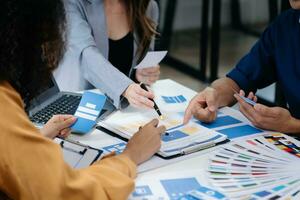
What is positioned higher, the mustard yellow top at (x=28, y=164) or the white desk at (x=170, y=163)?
the mustard yellow top at (x=28, y=164)

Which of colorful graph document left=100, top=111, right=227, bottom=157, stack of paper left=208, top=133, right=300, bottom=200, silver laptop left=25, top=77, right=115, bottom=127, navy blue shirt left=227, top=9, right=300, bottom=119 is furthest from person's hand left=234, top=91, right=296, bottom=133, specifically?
silver laptop left=25, top=77, right=115, bottom=127

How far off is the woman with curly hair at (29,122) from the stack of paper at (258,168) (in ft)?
1.04

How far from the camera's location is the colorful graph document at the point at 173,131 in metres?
1.53

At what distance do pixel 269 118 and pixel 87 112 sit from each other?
621mm

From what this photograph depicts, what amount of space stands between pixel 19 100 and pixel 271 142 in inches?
33.7

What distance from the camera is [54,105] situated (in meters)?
1.83

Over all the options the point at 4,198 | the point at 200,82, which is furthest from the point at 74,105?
the point at 200,82

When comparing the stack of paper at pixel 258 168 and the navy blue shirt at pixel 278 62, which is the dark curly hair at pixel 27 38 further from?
the navy blue shirt at pixel 278 62

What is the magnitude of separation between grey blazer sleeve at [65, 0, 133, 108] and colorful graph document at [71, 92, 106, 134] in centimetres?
13

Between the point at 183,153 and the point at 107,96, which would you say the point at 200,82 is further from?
the point at 183,153

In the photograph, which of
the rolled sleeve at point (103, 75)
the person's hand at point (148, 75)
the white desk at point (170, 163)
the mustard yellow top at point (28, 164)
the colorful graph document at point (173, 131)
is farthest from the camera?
the person's hand at point (148, 75)

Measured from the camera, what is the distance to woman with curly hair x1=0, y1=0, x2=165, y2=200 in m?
1.03

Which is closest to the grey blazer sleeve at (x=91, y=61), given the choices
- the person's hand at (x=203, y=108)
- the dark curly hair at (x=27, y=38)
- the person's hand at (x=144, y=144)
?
the person's hand at (x=203, y=108)

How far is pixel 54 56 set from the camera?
4.03ft
